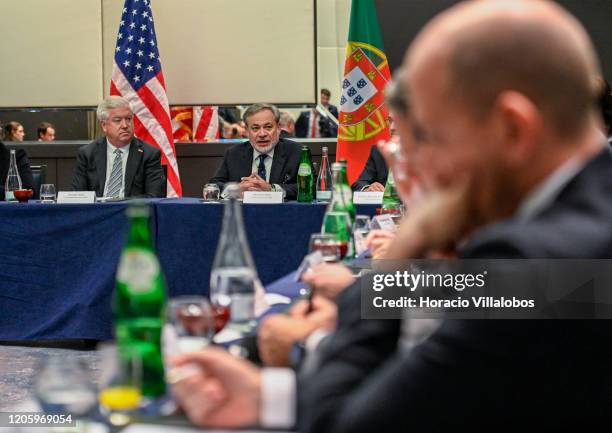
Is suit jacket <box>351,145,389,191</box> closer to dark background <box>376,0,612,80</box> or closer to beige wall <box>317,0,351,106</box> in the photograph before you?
dark background <box>376,0,612,80</box>

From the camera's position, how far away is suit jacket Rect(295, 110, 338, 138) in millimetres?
7820

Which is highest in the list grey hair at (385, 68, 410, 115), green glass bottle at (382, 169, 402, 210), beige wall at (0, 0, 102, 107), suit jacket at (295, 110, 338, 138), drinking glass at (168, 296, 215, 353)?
beige wall at (0, 0, 102, 107)

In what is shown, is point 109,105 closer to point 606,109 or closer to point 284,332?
point 606,109

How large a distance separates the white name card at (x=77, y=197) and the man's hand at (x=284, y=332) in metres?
3.16

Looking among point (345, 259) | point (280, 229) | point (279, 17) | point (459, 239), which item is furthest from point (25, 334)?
point (459, 239)

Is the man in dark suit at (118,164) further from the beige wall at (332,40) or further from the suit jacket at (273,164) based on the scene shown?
the beige wall at (332,40)

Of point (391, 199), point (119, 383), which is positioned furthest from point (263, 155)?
point (119, 383)

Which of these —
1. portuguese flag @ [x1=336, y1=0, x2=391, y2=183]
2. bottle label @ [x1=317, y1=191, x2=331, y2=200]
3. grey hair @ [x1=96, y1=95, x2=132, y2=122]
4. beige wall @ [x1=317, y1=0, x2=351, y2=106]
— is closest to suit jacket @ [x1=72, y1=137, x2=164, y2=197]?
grey hair @ [x1=96, y1=95, x2=132, y2=122]

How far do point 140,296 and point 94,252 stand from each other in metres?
3.17

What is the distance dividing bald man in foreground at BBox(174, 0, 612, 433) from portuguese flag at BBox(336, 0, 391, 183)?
4806 mm

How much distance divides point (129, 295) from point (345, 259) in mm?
1178

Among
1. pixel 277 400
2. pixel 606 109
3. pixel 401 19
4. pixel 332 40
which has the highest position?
pixel 332 40

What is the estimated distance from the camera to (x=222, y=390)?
81 cm

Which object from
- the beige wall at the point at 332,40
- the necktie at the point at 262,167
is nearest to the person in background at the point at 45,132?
the beige wall at the point at 332,40
